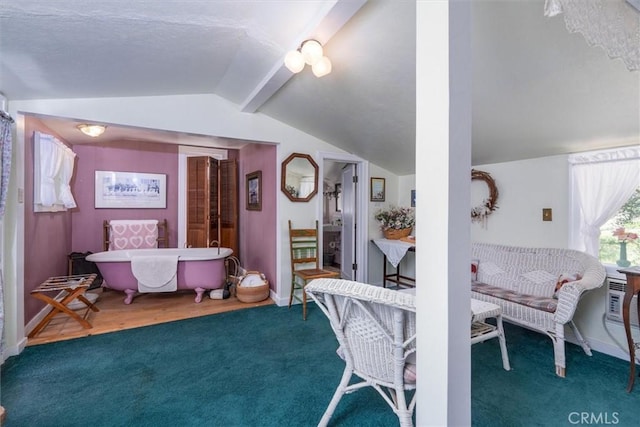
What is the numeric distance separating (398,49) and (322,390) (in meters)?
2.30

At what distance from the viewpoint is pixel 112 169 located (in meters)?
4.37

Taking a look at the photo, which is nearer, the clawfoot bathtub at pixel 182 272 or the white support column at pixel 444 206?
the white support column at pixel 444 206

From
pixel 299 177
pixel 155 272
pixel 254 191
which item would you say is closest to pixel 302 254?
pixel 299 177

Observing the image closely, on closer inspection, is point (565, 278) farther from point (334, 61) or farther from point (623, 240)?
point (334, 61)

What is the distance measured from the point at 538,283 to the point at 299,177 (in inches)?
108

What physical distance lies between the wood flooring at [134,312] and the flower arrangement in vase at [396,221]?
1897 millimetres

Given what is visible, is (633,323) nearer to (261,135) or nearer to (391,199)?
(391,199)

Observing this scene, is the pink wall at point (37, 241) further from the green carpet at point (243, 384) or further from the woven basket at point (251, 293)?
the woven basket at point (251, 293)

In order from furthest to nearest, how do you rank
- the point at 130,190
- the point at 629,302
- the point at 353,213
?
the point at 130,190, the point at 353,213, the point at 629,302

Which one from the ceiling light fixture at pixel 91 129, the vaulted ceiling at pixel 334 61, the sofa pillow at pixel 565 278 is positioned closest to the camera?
the vaulted ceiling at pixel 334 61

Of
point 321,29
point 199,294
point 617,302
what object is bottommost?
point 199,294

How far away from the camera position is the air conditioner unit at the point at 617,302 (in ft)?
7.40

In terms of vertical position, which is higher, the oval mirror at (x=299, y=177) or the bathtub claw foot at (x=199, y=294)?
the oval mirror at (x=299, y=177)

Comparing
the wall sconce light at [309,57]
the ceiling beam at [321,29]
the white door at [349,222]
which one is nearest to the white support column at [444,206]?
the ceiling beam at [321,29]
